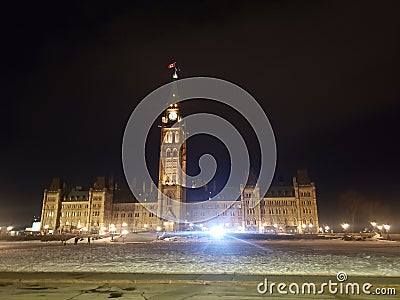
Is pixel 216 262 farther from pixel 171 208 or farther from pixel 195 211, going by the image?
pixel 195 211

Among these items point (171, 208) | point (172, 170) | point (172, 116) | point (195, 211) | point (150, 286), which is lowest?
point (150, 286)

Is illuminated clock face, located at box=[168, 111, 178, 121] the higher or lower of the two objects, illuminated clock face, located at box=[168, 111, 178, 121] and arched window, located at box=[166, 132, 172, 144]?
the higher

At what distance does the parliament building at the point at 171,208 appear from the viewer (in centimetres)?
12512

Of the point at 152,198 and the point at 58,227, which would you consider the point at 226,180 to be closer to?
the point at 152,198

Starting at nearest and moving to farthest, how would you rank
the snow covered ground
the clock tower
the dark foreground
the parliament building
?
1. the dark foreground
2. the snow covered ground
3. the parliament building
4. the clock tower

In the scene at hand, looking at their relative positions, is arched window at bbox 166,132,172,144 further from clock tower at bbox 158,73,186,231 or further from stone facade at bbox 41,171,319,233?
stone facade at bbox 41,171,319,233

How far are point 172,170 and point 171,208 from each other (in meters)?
19.7

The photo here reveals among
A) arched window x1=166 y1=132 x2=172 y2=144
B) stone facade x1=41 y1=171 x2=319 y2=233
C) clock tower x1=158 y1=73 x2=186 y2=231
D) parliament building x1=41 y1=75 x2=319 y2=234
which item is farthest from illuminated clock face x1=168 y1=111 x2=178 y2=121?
stone facade x1=41 y1=171 x2=319 y2=233

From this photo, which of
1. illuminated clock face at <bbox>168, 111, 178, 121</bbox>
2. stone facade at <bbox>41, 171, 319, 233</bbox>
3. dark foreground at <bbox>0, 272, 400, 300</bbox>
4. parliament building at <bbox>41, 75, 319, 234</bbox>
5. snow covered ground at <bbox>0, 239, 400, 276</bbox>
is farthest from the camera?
illuminated clock face at <bbox>168, 111, 178, 121</bbox>

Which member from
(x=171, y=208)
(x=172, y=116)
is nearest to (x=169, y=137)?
(x=172, y=116)

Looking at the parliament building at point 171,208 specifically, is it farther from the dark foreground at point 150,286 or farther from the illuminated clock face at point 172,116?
the dark foreground at point 150,286

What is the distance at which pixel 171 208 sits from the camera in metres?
131

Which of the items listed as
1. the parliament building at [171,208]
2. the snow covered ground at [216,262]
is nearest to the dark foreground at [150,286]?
the snow covered ground at [216,262]

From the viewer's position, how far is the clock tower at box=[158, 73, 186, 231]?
427 feet
